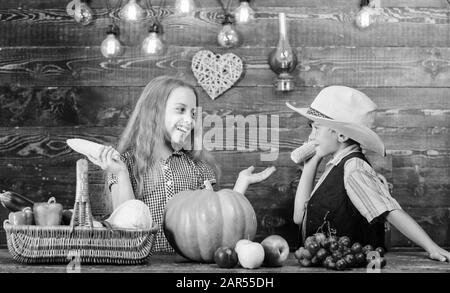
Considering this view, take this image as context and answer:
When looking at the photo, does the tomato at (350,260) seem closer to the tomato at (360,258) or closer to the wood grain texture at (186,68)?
the tomato at (360,258)

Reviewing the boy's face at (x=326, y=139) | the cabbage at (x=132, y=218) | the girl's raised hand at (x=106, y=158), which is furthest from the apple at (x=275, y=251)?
the boy's face at (x=326, y=139)

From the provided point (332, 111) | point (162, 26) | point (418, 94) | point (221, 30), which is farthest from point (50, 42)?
point (418, 94)

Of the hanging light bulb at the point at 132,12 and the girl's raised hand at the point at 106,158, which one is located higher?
the hanging light bulb at the point at 132,12

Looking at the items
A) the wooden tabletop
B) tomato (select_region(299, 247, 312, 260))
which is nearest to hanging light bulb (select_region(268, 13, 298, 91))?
the wooden tabletop

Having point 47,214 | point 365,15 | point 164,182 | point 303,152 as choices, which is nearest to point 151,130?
point 164,182

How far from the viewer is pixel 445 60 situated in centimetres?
400

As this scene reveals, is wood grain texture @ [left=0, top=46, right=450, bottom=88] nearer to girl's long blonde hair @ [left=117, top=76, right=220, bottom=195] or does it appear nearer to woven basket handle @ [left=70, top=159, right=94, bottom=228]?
girl's long blonde hair @ [left=117, top=76, right=220, bottom=195]

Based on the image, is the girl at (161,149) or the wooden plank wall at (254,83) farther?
the wooden plank wall at (254,83)

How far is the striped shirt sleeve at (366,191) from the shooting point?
2541 millimetres

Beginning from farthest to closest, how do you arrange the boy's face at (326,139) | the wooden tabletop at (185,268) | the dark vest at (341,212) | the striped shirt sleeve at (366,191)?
the boy's face at (326,139)
the dark vest at (341,212)
the striped shirt sleeve at (366,191)
the wooden tabletop at (185,268)

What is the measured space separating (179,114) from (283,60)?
0.92 metres

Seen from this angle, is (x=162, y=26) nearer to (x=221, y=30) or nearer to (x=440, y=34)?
(x=221, y=30)

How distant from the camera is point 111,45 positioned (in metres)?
3.73

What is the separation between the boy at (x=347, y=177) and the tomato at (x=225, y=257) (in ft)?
2.11
